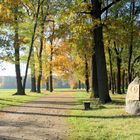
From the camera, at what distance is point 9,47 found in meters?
33.3

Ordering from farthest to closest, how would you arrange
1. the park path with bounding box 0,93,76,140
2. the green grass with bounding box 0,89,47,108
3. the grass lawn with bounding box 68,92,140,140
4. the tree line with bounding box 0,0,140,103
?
the green grass with bounding box 0,89,47,108 → the tree line with bounding box 0,0,140,103 → the park path with bounding box 0,93,76,140 → the grass lawn with bounding box 68,92,140,140

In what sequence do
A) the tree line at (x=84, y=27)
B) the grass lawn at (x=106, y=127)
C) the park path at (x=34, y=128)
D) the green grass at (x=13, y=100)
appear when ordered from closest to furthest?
the grass lawn at (x=106, y=127) → the park path at (x=34, y=128) → the tree line at (x=84, y=27) → the green grass at (x=13, y=100)

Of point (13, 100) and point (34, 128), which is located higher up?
point (13, 100)

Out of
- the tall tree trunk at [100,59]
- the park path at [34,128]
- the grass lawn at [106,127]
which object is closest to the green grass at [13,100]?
the tall tree trunk at [100,59]

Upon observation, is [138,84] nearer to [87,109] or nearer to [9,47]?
[87,109]

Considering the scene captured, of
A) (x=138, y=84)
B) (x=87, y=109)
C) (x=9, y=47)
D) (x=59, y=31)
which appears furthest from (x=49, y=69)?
(x=138, y=84)

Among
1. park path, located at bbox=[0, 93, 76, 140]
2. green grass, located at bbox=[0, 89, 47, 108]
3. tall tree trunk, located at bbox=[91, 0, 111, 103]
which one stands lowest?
park path, located at bbox=[0, 93, 76, 140]

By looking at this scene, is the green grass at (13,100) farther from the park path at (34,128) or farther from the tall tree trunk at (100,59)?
the park path at (34,128)

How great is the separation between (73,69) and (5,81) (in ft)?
370

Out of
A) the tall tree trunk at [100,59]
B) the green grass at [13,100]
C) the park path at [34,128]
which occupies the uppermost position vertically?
the tall tree trunk at [100,59]

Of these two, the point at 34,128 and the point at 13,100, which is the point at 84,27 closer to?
the point at 13,100

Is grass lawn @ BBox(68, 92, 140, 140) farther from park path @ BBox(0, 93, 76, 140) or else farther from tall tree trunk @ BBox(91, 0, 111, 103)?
tall tree trunk @ BBox(91, 0, 111, 103)

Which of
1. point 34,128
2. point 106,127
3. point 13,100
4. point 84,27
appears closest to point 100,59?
point 84,27

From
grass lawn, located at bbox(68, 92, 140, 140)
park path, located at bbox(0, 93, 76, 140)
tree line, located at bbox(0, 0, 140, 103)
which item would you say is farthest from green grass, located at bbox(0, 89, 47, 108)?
grass lawn, located at bbox(68, 92, 140, 140)
